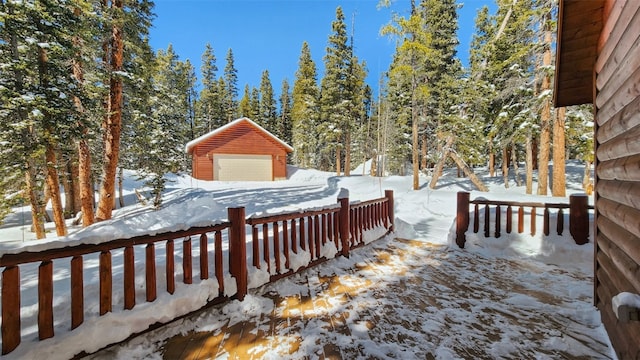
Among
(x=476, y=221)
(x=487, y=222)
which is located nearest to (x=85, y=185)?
(x=476, y=221)

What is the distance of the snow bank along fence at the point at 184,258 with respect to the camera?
6.11 ft

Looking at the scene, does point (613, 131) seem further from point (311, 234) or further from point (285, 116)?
point (285, 116)

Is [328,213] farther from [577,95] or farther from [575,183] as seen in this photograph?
[575,183]

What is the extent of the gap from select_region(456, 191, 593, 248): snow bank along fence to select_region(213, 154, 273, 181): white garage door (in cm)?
1900

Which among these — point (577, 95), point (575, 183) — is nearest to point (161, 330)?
point (577, 95)

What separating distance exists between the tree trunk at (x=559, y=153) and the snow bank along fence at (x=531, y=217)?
19.6 feet

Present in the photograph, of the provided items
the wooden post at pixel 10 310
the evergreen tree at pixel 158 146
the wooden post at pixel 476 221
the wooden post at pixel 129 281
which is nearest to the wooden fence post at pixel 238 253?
the wooden post at pixel 129 281

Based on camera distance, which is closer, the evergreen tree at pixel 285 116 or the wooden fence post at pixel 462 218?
the wooden fence post at pixel 462 218

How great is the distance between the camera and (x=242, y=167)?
22547 millimetres

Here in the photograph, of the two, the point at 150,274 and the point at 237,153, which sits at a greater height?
the point at 237,153

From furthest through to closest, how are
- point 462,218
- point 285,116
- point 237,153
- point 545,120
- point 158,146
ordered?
1. point 285,116
2. point 237,153
3. point 158,146
4. point 545,120
5. point 462,218

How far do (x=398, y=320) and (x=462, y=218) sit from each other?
3814mm

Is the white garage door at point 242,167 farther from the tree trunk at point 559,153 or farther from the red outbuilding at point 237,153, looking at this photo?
the tree trunk at point 559,153

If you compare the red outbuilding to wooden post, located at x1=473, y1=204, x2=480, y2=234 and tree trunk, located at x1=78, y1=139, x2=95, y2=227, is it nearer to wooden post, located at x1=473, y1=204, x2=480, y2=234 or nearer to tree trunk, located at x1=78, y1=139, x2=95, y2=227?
tree trunk, located at x1=78, y1=139, x2=95, y2=227
